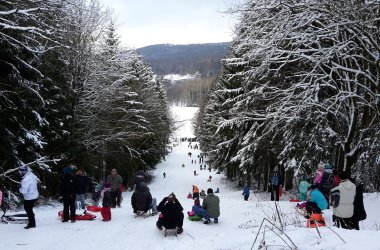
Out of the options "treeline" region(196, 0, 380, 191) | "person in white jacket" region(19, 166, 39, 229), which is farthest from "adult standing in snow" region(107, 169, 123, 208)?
"treeline" region(196, 0, 380, 191)

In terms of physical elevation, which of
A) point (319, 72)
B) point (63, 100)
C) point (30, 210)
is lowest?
point (30, 210)

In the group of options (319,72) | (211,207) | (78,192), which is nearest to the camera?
(211,207)

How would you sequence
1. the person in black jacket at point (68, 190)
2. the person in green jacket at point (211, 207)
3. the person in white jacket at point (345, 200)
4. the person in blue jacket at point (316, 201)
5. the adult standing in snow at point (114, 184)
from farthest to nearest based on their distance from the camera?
the adult standing in snow at point (114, 184) → the person in green jacket at point (211, 207) → the person in black jacket at point (68, 190) → the person in blue jacket at point (316, 201) → the person in white jacket at point (345, 200)

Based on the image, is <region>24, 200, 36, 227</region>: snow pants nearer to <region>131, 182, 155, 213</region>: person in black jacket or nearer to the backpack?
<region>131, 182, 155, 213</region>: person in black jacket

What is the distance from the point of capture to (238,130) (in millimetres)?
26797

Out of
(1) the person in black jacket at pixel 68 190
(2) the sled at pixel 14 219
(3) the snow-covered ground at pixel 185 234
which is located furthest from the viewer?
(1) the person in black jacket at pixel 68 190

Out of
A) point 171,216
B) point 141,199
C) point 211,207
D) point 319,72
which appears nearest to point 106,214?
point 141,199

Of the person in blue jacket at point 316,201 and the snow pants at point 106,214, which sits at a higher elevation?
the person in blue jacket at point 316,201

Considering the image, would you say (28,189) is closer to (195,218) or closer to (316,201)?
(195,218)

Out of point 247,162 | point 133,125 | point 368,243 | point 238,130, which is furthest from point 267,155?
point 368,243

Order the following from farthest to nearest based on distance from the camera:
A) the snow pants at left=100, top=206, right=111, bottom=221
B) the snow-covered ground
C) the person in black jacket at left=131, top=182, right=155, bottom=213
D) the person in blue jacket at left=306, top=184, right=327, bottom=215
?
the person in black jacket at left=131, top=182, right=155, bottom=213, the snow pants at left=100, top=206, right=111, bottom=221, the person in blue jacket at left=306, top=184, right=327, bottom=215, the snow-covered ground

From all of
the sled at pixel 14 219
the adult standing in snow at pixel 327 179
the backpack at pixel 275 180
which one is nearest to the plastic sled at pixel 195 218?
the adult standing in snow at pixel 327 179

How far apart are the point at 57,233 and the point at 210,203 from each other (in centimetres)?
487

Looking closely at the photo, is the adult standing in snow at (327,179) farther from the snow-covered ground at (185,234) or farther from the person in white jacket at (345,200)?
the person in white jacket at (345,200)
